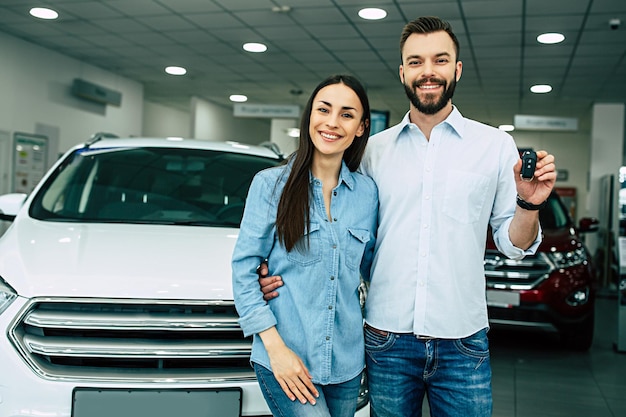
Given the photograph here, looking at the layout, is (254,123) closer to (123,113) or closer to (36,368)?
(123,113)

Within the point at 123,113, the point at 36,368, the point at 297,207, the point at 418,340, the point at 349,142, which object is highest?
the point at 123,113

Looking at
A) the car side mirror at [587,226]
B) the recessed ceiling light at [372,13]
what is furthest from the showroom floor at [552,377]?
the recessed ceiling light at [372,13]

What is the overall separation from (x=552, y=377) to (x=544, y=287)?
69 cm

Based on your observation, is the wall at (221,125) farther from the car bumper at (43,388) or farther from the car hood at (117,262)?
the car bumper at (43,388)

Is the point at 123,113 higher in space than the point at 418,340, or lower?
higher

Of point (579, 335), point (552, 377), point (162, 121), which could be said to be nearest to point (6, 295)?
point (552, 377)

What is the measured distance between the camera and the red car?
5.09 meters

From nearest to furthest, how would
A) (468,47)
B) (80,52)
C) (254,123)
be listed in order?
(468,47) < (80,52) < (254,123)

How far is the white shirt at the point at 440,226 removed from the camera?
182 centimetres

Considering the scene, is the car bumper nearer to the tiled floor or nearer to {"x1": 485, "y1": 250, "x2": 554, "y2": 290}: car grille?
the tiled floor

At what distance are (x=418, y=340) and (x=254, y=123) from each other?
17.9 m

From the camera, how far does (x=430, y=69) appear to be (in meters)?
1.85

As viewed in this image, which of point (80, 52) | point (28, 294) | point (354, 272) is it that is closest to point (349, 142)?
point (354, 272)

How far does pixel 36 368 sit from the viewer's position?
6.77 ft
